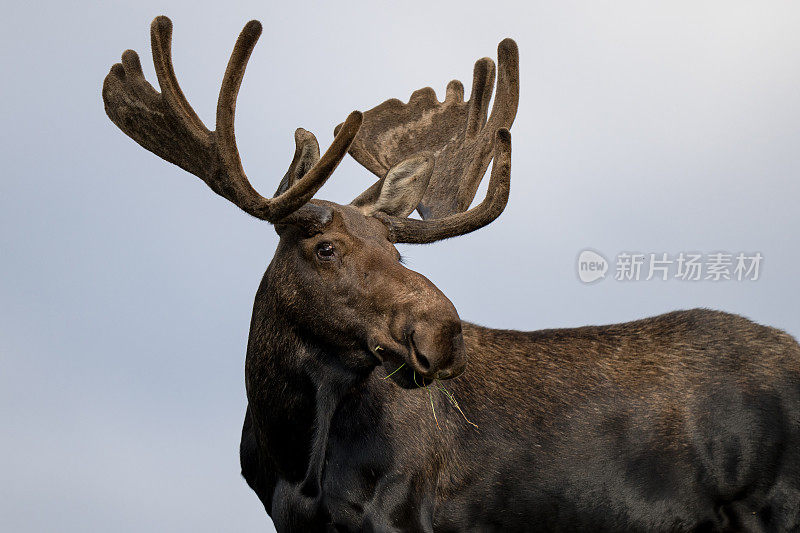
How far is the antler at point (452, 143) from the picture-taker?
7.98m

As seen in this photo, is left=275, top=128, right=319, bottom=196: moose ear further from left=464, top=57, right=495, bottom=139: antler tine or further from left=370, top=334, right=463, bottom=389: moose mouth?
left=464, top=57, right=495, bottom=139: antler tine

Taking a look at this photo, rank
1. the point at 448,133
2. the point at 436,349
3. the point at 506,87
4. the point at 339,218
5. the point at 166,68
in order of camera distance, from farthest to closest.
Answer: the point at 448,133 → the point at 506,87 → the point at 166,68 → the point at 339,218 → the point at 436,349

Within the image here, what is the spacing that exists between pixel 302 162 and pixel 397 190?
804 mm

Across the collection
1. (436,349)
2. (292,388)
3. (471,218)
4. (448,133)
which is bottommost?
(292,388)

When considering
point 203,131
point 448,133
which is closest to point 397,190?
point 203,131

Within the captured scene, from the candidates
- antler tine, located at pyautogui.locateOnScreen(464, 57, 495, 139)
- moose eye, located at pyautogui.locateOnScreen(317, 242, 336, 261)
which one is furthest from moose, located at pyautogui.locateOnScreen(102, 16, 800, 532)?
antler tine, located at pyautogui.locateOnScreen(464, 57, 495, 139)

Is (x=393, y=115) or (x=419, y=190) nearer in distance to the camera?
(x=419, y=190)

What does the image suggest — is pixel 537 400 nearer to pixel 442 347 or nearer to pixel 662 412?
pixel 662 412

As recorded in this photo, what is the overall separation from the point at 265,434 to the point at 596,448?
258cm

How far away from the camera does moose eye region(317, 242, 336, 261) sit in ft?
23.4

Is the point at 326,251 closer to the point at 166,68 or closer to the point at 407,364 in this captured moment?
the point at 407,364

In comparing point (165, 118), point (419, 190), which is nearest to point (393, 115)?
point (419, 190)

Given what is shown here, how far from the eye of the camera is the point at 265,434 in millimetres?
7676

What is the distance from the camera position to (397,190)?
315 inches
